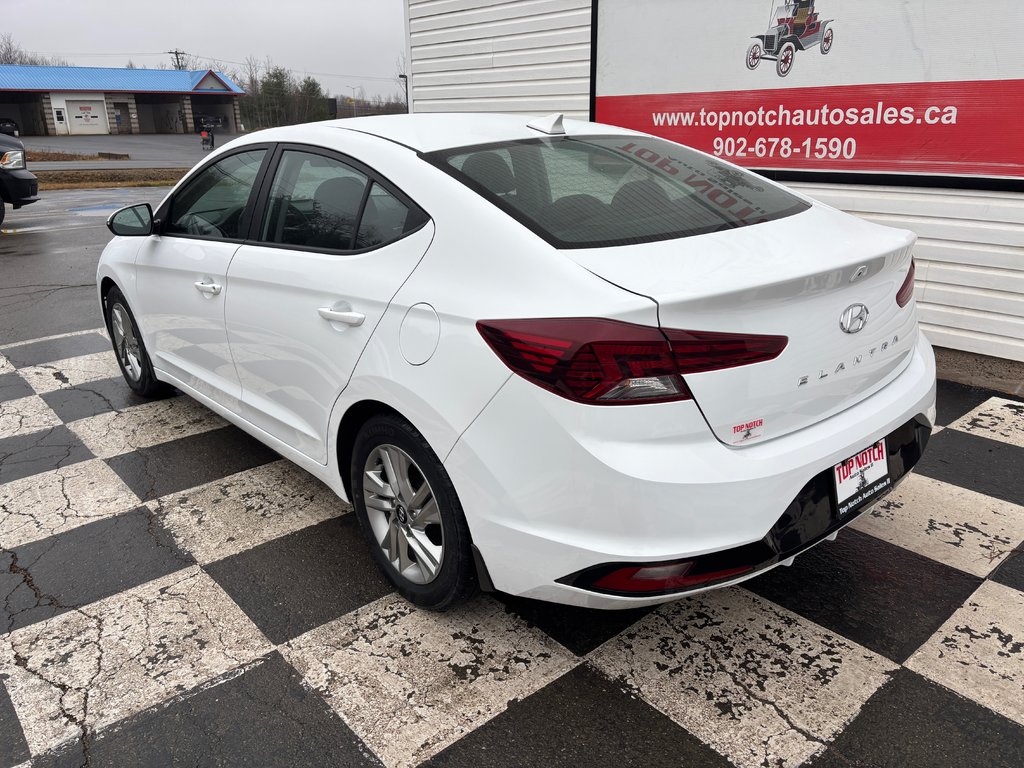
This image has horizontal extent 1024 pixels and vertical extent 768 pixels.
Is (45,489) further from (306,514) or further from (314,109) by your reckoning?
(314,109)

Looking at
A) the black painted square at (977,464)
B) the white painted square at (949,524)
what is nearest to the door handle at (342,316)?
the white painted square at (949,524)

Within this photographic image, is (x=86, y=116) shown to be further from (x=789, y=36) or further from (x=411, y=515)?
(x=411, y=515)

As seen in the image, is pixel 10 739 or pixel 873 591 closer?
pixel 10 739

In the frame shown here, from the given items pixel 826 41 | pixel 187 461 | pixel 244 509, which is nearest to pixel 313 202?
pixel 244 509

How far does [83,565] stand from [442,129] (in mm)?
2162

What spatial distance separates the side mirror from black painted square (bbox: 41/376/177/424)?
44.9 inches

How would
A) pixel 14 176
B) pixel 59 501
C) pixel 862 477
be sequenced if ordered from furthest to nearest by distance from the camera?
pixel 14 176 < pixel 59 501 < pixel 862 477

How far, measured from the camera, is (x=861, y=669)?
2.36m

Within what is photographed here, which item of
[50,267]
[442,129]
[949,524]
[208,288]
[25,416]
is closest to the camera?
[442,129]

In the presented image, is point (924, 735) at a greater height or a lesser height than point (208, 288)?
lesser

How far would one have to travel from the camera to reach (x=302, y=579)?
290 cm

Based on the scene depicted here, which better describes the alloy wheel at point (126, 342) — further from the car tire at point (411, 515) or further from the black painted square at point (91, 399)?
the car tire at point (411, 515)

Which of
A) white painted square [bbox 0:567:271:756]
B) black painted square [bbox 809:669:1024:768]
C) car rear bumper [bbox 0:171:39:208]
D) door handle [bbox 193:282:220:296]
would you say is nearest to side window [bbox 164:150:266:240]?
door handle [bbox 193:282:220:296]

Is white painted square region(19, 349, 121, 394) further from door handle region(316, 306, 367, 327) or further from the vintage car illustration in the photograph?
the vintage car illustration
